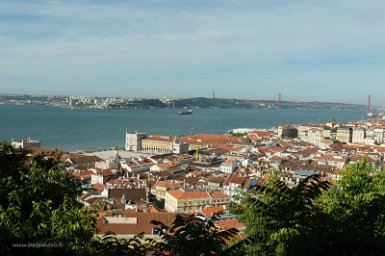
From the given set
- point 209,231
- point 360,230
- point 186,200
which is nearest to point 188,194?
point 186,200

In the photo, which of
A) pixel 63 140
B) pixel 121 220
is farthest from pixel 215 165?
pixel 63 140

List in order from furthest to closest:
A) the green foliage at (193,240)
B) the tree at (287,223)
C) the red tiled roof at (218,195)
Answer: the red tiled roof at (218,195), the tree at (287,223), the green foliage at (193,240)

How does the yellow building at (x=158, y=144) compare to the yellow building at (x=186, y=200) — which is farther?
the yellow building at (x=158, y=144)

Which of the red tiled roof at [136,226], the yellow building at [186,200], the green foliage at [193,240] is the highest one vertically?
the green foliage at [193,240]

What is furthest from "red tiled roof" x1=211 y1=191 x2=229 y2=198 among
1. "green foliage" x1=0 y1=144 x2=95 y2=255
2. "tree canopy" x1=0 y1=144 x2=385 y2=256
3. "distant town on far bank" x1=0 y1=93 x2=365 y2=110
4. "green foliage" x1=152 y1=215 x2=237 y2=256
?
"distant town on far bank" x1=0 y1=93 x2=365 y2=110

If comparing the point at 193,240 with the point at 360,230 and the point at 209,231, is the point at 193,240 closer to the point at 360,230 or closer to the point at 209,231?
the point at 209,231

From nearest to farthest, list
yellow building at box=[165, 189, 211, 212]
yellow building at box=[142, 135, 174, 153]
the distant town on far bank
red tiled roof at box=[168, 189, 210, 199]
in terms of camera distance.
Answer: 1. yellow building at box=[165, 189, 211, 212]
2. red tiled roof at box=[168, 189, 210, 199]
3. yellow building at box=[142, 135, 174, 153]
4. the distant town on far bank

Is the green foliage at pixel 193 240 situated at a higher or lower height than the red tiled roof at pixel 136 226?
higher

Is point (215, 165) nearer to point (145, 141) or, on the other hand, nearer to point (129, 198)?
point (129, 198)

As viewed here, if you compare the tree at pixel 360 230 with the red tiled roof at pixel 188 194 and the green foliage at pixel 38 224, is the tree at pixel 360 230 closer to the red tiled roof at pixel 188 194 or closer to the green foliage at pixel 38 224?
the green foliage at pixel 38 224

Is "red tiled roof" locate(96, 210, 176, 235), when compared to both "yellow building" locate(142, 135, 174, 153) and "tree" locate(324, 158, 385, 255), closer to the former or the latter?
"tree" locate(324, 158, 385, 255)

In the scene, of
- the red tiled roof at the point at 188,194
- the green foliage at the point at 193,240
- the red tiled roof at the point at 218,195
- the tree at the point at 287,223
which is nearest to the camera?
the green foliage at the point at 193,240

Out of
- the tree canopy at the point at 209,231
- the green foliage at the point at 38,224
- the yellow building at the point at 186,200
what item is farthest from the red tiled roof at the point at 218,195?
the green foliage at the point at 38,224
